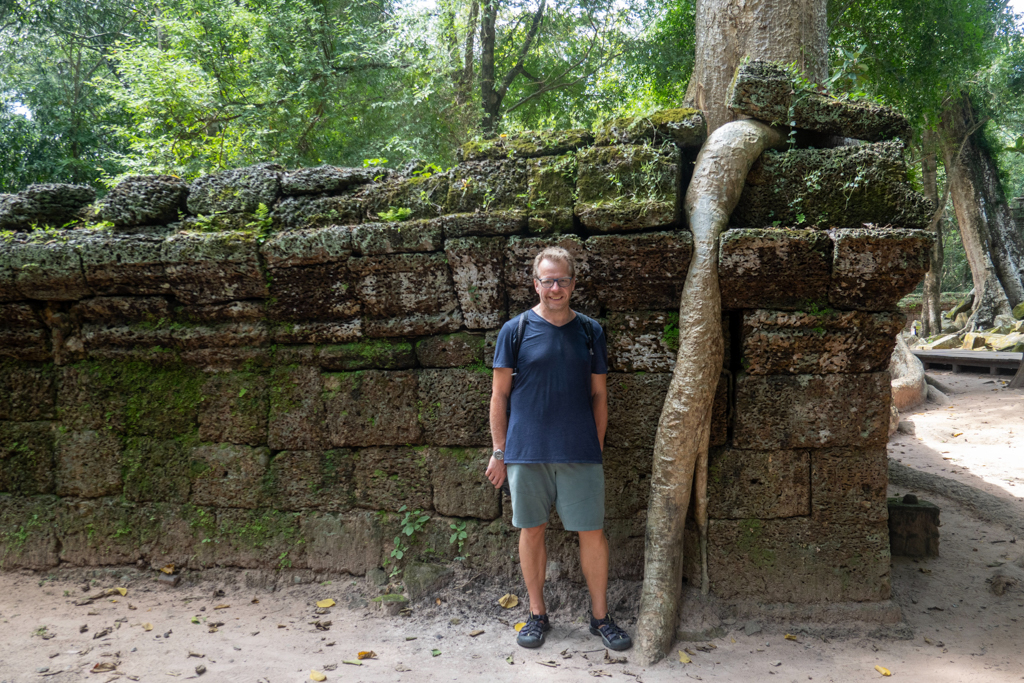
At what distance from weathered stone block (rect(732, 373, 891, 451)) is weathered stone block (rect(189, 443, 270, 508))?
2846 mm

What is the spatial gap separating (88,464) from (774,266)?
4251 millimetres

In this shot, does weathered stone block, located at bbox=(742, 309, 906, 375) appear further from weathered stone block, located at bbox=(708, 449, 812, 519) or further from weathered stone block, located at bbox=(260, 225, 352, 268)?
weathered stone block, located at bbox=(260, 225, 352, 268)

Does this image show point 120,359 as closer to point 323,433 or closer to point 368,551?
point 323,433

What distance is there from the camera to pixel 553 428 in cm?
296

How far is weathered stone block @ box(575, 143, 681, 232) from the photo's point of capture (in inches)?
127

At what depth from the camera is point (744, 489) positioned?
3.24m

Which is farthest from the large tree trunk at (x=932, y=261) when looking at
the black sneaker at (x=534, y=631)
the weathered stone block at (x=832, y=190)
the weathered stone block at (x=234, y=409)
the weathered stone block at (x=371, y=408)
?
the weathered stone block at (x=234, y=409)

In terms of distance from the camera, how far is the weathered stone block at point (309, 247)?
356 cm

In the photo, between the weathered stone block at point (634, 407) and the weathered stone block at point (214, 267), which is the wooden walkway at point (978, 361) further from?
the weathered stone block at point (214, 267)

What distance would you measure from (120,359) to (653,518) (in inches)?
133

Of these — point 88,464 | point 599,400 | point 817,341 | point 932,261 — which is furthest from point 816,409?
point 932,261

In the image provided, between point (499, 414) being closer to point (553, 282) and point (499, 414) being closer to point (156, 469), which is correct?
point (553, 282)

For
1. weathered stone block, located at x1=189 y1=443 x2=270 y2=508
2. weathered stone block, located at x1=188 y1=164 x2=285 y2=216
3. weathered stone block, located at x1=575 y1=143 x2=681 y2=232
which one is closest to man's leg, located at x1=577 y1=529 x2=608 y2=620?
weathered stone block, located at x1=575 y1=143 x2=681 y2=232

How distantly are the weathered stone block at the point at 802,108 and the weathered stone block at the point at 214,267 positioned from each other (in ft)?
9.53
